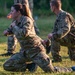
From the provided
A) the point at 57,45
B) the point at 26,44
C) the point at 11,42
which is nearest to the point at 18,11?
the point at 26,44

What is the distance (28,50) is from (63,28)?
1.37m

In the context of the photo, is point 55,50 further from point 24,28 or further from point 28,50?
point 24,28

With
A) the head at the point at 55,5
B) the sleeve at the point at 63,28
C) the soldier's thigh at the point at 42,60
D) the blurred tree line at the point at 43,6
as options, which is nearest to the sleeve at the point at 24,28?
the soldier's thigh at the point at 42,60

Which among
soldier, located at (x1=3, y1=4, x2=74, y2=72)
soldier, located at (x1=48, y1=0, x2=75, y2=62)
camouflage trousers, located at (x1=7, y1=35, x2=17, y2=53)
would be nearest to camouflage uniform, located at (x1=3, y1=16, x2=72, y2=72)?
soldier, located at (x1=3, y1=4, x2=74, y2=72)

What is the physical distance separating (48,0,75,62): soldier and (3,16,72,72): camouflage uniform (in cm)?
67

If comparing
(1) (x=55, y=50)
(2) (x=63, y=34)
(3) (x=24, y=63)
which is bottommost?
(1) (x=55, y=50)

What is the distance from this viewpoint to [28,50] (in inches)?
305

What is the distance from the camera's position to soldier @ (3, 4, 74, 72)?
7593 millimetres

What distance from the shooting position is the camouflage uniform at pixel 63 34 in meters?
8.77

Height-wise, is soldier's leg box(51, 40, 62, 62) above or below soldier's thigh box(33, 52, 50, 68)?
below

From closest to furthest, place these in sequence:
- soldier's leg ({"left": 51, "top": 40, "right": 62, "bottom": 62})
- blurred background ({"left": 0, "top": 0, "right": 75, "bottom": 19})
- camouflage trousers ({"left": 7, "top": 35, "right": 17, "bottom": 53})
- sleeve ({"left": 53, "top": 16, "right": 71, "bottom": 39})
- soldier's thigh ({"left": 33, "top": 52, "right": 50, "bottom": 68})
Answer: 1. soldier's thigh ({"left": 33, "top": 52, "right": 50, "bottom": 68})
2. sleeve ({"left": 53, "top": 16, "right": 71, "bottom": 39})
3. soldier's leg ({"left": 51, "top": 40, "right": 62, "bottom": 62})
4. camouflage trousers ({"left": 7, "top": 35, "right": 17, "bottom": 53})
5. blurred background ({"left": 0, "top": 0, "right": 75, "bottom": 19})

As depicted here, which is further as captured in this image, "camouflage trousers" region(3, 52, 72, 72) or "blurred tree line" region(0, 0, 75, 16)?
"blurred tree line" region(0, 0, 75, 16)

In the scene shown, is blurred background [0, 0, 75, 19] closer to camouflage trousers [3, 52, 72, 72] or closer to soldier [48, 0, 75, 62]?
soldier [48, 0, 75, 62]

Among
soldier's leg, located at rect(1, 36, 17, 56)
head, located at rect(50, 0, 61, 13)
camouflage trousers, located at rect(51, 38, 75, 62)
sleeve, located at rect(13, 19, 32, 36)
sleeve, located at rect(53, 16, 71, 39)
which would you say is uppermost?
head, located at rect(50, 0, 61, 13)
